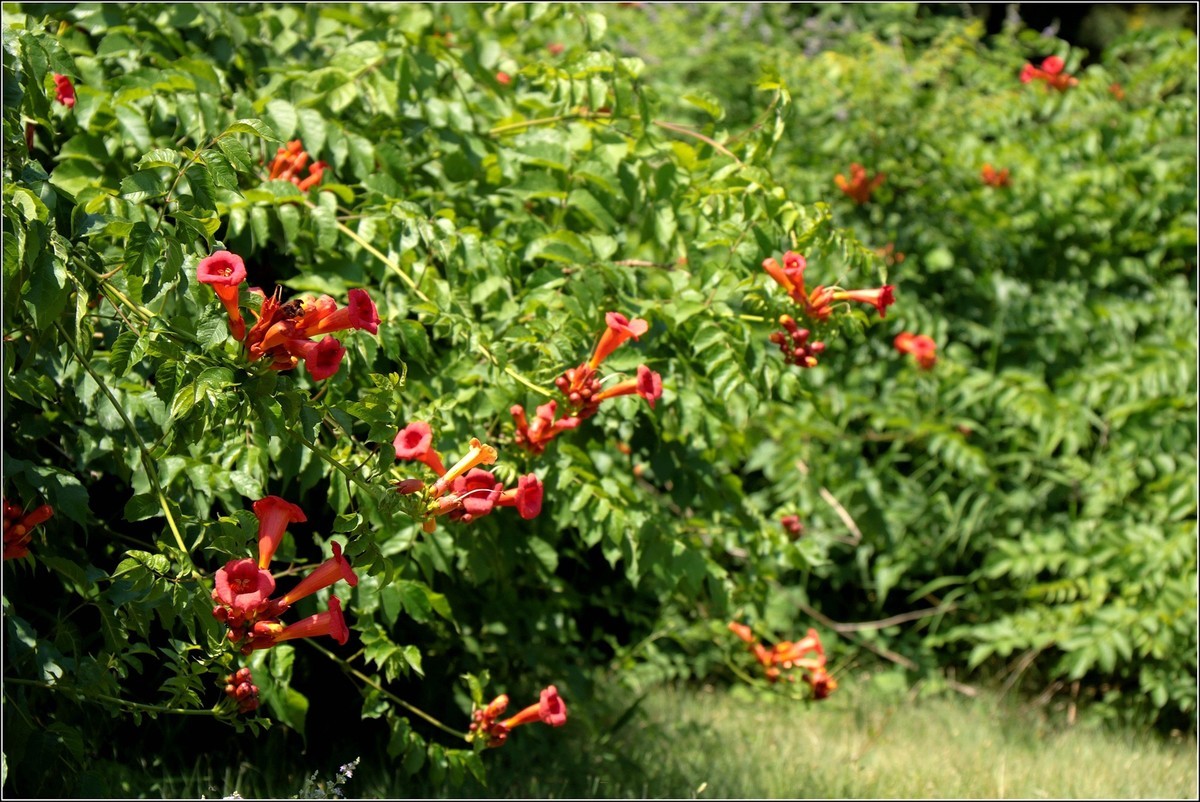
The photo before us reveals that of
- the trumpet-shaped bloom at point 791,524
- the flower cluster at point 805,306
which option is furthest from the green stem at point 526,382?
the trumpet-shaped bloom at point 791,524

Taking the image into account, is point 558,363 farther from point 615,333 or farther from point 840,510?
point 840,510

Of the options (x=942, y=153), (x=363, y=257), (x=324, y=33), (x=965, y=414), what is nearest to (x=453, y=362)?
(x=363, y=257)

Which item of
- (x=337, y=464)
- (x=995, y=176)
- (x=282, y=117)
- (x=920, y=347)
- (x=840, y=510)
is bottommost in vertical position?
(x=840, y=510)

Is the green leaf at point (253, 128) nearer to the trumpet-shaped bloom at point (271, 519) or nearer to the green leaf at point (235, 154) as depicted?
the green leaf at point (235, 154)

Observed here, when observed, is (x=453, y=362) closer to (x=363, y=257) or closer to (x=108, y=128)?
(x=363, y=257)

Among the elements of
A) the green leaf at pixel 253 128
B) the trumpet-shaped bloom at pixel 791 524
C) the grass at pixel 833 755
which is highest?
the green leaf at pixel 253 128

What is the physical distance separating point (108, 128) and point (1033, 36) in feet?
15.4

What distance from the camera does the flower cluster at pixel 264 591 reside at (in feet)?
6.00

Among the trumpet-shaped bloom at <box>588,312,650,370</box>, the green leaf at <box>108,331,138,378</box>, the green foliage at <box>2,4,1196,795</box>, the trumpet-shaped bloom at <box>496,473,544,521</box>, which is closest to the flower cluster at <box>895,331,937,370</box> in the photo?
the green foliage at <box>2,4,1196,795</box>

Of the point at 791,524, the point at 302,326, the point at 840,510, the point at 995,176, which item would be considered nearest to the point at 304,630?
the point at 302,326

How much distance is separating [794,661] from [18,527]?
7.81 ft

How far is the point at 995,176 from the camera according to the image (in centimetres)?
523

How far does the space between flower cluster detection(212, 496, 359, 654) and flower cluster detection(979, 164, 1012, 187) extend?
157 inches

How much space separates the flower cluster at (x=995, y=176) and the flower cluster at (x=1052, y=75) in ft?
2.32
